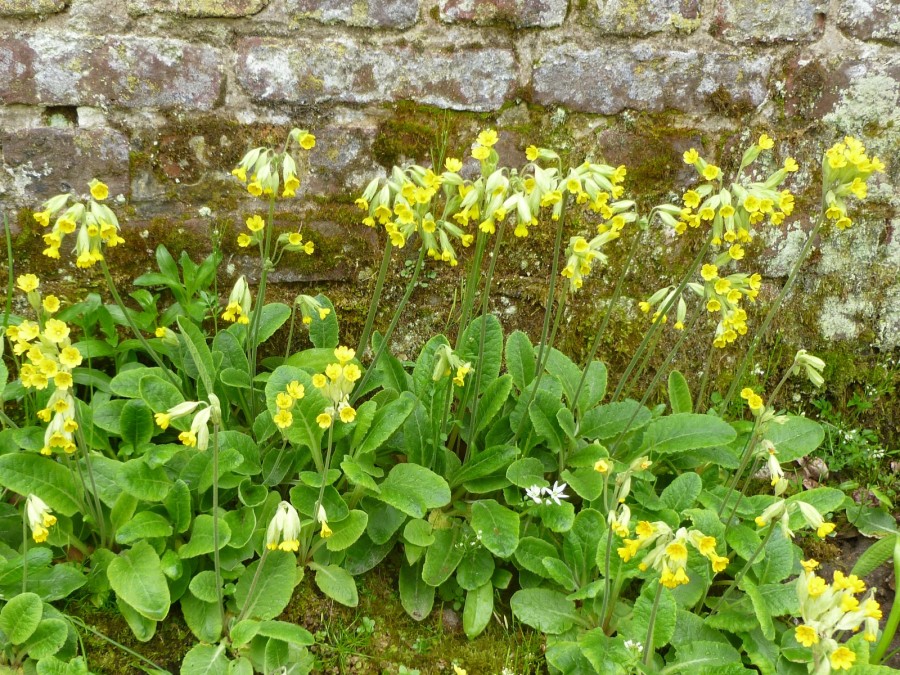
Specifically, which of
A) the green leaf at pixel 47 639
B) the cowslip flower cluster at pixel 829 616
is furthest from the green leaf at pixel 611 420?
the green leaf at pixel 47 639

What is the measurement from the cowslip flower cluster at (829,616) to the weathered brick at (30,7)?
10.8 feet

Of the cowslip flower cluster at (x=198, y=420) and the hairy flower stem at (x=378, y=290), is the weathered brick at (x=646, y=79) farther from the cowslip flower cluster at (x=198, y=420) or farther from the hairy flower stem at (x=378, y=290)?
the cowslip flower cluster at (x=198, y=420)

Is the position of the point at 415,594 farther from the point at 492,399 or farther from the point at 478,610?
the point at 492,399

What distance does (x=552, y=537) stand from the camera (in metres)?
2.84

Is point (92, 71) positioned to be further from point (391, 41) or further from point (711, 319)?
point (711, 319)

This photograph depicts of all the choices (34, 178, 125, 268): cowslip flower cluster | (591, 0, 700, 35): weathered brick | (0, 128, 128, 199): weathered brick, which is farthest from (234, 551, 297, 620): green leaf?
(591, 0, 700, 35): weathered brick

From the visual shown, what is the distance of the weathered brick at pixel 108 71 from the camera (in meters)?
2.92

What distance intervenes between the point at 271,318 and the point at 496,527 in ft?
4.28

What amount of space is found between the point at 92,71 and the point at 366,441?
1.86 metres

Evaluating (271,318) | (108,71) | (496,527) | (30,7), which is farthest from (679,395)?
(30,7)

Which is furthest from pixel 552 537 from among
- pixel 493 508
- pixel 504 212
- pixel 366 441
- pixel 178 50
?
pixel 178 50

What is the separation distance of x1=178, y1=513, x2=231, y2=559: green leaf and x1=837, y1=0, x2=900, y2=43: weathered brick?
331 cm

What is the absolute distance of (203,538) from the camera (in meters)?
2.45

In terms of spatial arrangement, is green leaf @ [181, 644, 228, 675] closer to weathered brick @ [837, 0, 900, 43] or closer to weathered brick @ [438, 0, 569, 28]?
weathered brick @ [438, 0, 569, 28]
